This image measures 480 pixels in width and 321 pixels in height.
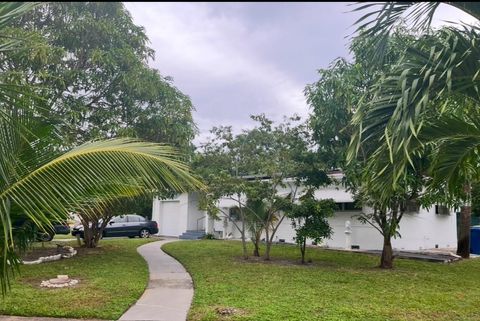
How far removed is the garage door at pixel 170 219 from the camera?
3062cm

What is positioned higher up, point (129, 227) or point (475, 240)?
point (129, 227)

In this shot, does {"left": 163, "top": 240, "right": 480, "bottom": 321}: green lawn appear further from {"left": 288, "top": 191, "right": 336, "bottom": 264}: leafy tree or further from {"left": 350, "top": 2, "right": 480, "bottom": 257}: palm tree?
{"left": 350, "top": 2, "right": 480, "bottom": 257}: palm tree

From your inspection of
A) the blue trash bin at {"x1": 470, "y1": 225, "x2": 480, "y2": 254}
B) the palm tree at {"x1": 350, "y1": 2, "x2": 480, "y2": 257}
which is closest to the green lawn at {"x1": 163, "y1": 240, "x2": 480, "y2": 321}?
the palm tree at {"x1": 350, "y1": 2, "x2": 480, "y2": 257}

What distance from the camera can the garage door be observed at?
100 ft

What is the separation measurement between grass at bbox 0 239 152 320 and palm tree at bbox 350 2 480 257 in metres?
5.20

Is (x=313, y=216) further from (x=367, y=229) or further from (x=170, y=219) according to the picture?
(x=170, y=219)

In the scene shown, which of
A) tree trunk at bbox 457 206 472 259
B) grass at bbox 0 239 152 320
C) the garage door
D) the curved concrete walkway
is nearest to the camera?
the curved concrete walkway

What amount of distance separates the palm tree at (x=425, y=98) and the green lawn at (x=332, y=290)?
292 centimetres

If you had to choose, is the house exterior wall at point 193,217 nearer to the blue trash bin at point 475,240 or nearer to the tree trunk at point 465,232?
the blue trash bin at point 475,240

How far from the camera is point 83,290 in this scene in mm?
9516

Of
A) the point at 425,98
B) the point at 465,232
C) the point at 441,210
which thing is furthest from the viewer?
the point at 441,210

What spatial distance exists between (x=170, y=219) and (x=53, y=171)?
27.1 m

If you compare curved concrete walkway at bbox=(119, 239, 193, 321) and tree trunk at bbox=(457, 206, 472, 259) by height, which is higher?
tree trunk at bbox=(457, 206, 472, 259)

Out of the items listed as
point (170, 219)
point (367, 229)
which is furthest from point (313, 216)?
point (170, 219)
